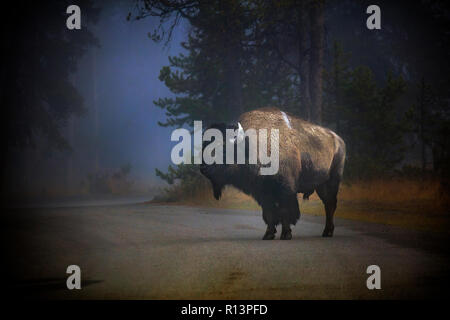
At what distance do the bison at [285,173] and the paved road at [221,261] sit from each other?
2.05 ft

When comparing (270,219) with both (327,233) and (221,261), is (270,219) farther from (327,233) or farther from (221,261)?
(221,261)

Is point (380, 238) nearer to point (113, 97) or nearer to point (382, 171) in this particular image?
point (382, 171)

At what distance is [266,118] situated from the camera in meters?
9.39

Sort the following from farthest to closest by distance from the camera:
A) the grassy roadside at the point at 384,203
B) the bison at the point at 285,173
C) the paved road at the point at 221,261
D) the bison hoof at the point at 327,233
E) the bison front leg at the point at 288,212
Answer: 1. the grassy roadside at the point at 384,203
2. the bison hoof at the point at 327,233
3. the bison front leg at the point at 288,212
4. the bison at the point at 285,173
5. the paved road at the point at 221,261

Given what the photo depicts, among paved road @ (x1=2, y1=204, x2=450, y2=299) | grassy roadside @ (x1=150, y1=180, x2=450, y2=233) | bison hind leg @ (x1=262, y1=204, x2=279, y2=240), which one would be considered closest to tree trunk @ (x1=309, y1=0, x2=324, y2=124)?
grassy roadside @ (x1=150, y1=180, x2=450, y2=233)

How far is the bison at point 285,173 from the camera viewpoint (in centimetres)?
873

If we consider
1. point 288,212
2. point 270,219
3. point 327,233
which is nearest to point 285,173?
point 288,212

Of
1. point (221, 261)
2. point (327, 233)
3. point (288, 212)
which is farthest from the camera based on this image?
point (327, 233)

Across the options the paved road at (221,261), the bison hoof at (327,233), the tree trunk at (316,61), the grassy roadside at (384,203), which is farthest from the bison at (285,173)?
the tree trunk at (316,61)

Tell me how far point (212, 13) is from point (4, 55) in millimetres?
11320

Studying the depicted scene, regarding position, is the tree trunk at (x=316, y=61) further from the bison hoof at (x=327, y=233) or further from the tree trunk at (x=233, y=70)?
the bison hoof at (x=327, y=233)

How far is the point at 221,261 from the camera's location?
692 centimetres

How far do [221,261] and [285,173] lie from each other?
265cm

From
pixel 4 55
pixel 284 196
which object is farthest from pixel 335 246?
pixel 4 55
